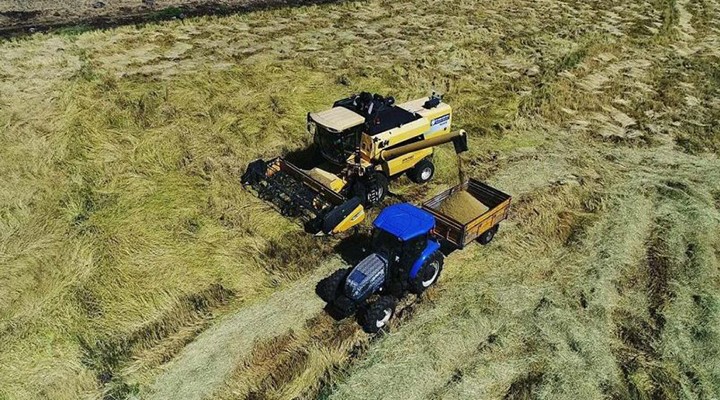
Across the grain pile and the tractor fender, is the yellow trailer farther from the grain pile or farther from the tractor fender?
the tractor fender

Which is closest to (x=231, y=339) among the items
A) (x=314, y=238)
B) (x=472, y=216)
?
(x=314, y=238)

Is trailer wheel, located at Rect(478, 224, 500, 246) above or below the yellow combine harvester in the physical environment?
below

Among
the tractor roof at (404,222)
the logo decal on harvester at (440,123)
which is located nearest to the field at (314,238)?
the logo decal on harvester at (440,123)

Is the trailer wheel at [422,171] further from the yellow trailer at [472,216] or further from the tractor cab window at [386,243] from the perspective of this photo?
the tractor cab window at [386,243]

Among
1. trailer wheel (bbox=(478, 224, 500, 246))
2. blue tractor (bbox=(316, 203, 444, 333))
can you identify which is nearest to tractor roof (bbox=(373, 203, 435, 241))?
blue tractor (bbox=(316, 203, 444, 333))

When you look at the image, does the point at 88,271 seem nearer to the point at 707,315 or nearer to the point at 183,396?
the point at 183,396

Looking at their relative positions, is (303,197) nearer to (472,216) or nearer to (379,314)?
(472,216)

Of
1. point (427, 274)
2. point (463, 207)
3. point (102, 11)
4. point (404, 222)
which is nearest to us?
point (404, 222)
